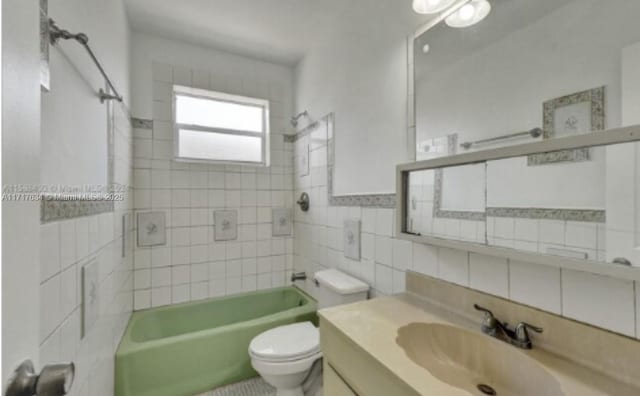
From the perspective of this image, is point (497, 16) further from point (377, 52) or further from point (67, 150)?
point (67, 150)

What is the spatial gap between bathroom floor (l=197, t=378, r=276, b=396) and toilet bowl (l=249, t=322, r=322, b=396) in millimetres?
267

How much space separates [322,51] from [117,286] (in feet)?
7.14

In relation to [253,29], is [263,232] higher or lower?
lower

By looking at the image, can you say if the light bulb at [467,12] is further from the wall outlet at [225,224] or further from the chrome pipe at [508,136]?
the wall outlet at [225,224]

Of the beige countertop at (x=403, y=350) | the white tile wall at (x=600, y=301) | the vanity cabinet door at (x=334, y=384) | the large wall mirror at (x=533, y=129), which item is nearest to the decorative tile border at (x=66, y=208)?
the beige countertop at (x=403, y=350)

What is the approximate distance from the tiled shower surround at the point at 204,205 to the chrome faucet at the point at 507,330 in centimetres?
194

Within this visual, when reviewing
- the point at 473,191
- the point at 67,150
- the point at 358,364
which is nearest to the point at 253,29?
the point at 67,150

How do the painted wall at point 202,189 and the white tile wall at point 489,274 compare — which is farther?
the painted wall at point 202,189

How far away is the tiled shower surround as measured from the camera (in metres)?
2.16

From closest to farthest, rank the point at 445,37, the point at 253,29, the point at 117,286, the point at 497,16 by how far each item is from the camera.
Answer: the point at 497,16 < the point at 445,37 < the point at 117,286 < the point at 253,29

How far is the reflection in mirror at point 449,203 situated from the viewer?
105cm

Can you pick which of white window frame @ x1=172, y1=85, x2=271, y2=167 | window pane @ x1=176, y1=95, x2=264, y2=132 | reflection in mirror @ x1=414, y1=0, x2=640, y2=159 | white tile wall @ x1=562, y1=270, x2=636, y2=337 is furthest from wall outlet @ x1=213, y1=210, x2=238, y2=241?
white tile wall @ x1=562, y1=270, x2=636, y2=337

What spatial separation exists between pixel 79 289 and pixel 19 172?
77 cm

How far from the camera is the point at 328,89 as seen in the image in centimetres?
209
